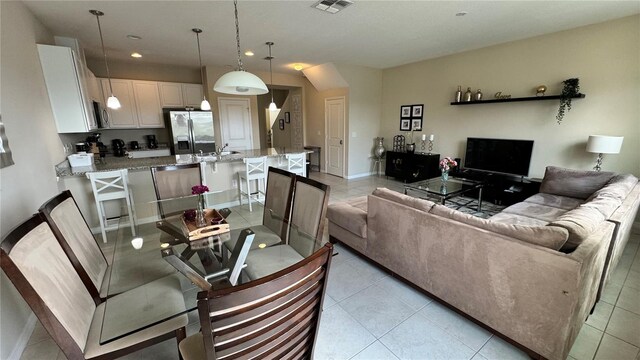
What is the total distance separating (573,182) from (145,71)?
301 inches

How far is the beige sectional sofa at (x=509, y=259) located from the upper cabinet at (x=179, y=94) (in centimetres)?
518

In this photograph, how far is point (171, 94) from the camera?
5703 mm

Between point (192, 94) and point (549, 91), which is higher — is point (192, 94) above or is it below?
above

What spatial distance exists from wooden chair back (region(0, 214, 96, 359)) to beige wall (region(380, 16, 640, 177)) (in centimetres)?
564

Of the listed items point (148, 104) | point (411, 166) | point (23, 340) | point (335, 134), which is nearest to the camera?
point (23, 340)

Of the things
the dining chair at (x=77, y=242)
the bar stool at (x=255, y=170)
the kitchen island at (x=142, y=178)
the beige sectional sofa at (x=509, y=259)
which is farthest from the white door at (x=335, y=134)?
the dining chair at (x=77, y=242)

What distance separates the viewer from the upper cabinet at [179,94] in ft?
18.4

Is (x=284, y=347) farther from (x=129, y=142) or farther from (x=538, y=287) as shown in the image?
(x=129, y=142)

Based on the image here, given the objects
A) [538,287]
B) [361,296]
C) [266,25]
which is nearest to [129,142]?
[266,25]

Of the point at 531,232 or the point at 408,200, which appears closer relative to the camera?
the point at 531,232

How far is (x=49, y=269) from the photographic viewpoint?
1.17 meters

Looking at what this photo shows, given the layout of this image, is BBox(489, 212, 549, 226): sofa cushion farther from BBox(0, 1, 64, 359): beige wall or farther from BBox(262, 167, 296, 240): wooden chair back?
BBox(0, 1, 64, 359): beige wall

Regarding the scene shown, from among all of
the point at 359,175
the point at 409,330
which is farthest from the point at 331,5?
the point at 359,175

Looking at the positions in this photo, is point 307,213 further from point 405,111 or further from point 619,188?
point 405,111
